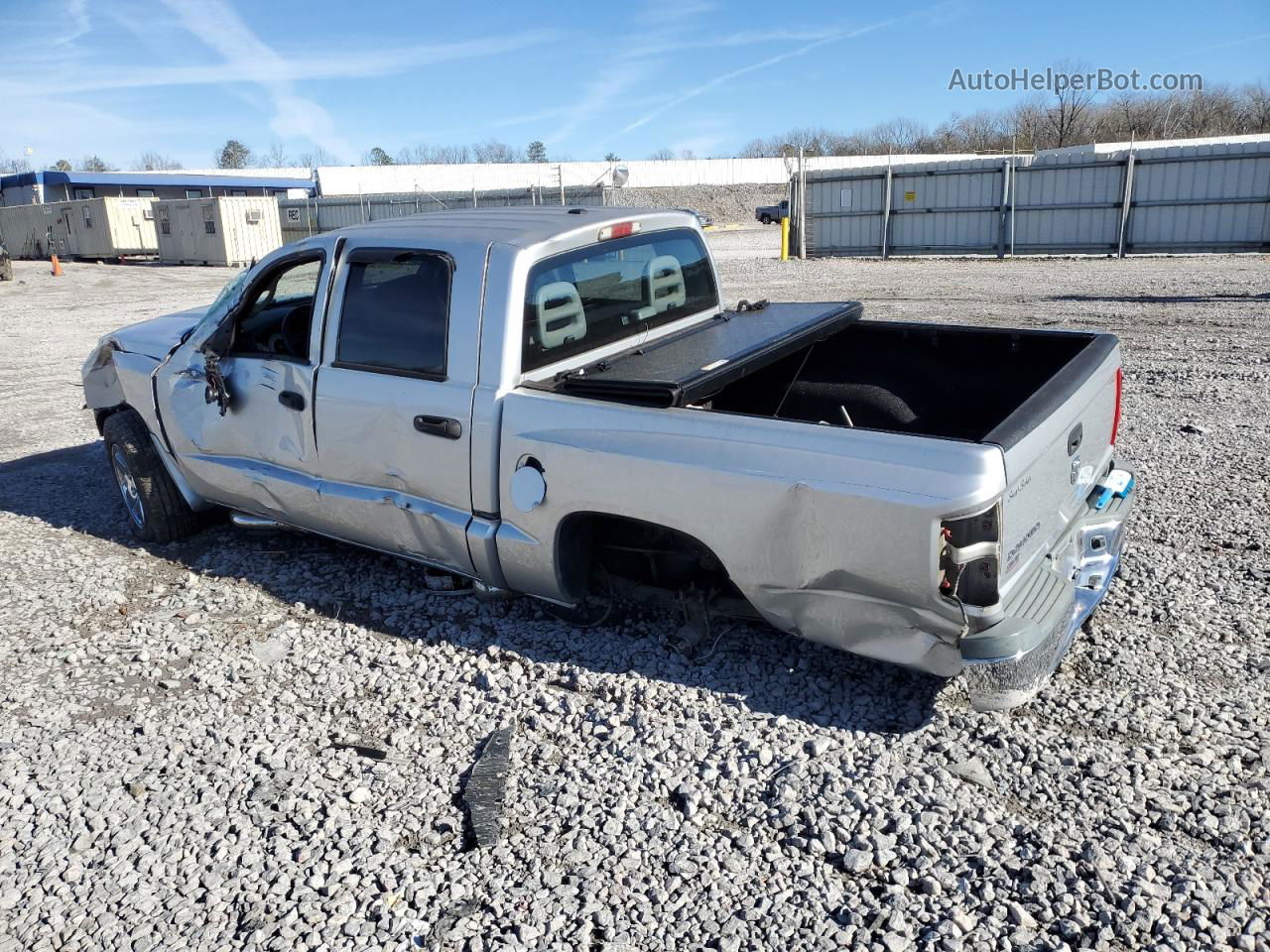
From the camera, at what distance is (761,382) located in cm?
491

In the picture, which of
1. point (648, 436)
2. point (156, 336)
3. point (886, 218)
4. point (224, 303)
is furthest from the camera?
point (886, 218)

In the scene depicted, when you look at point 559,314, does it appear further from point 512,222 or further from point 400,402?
point 400,402

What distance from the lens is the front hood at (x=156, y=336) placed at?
568 centimetres

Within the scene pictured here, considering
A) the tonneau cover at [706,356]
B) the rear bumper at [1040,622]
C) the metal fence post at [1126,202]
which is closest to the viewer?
the rear bumper at [1040,622]

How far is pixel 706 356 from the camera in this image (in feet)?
13.6

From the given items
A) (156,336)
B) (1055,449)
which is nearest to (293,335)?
(156,336)

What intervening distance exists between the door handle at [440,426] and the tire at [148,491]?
93.9 inches

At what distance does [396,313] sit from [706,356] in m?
1.40

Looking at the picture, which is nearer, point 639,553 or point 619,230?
point 639,553

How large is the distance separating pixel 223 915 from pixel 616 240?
10.2 feet

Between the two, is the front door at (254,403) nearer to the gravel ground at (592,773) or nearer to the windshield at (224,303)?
the windshield at (224,303)

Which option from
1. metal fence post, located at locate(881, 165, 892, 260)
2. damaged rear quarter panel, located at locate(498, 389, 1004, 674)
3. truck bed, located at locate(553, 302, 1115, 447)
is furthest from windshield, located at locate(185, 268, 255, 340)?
metal fence post, located at locate(881, 165, 892, 260)

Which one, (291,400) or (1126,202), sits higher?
(1126,202)

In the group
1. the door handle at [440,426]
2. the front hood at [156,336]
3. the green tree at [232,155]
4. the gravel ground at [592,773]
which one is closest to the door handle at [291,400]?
the door handle at [440,426]
